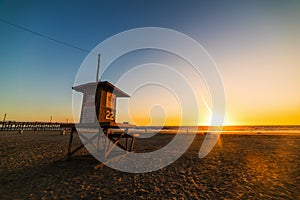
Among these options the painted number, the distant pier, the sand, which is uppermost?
the painted number

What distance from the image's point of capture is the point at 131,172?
320 inches

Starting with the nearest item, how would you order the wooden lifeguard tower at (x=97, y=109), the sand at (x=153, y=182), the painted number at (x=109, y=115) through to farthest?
1. the sand at (x=153, y=182)
2. the wooden lifeguard tower at (x=97, y=109)
3. the painted number at (x=109, y=115)

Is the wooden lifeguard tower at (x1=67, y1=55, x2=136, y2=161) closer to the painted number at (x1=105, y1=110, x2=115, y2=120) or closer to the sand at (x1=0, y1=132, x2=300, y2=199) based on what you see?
the painted number at (x1=105, y1=110, x2=115, y2=120)

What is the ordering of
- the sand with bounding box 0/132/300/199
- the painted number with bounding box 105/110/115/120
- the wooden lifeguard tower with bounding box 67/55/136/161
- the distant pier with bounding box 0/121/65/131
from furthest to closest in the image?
the distant pier with bounding box 0/121/65/131 → the painted number with bounding box 105/110/115/120 → the wooden lifeguard tower with bounding box 67/55/136/161 → the sand with bounding box 0/132/300/199

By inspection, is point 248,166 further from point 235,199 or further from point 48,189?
point 48,189

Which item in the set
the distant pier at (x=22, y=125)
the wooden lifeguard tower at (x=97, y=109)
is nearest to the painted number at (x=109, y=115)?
the wooden lifeguard tower at (x=97, y=109)

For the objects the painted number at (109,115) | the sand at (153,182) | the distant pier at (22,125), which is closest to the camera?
the sand at (153,182)

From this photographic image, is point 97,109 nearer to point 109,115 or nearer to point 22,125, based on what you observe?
point 109,115

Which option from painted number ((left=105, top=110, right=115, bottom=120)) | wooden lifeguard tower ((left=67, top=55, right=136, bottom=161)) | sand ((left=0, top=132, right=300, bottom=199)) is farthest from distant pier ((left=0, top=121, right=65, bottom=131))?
sand ((left=0, top=132, right=300, bottom=199))

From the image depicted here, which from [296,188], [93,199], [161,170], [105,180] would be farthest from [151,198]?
[296,188]

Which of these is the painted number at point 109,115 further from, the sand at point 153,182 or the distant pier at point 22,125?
the distant pier at point 22,125

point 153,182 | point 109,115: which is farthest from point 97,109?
point 153,182

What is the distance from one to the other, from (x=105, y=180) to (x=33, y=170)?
4.40 metres

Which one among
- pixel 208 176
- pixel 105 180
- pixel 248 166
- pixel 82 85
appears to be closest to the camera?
pixel 105 180
